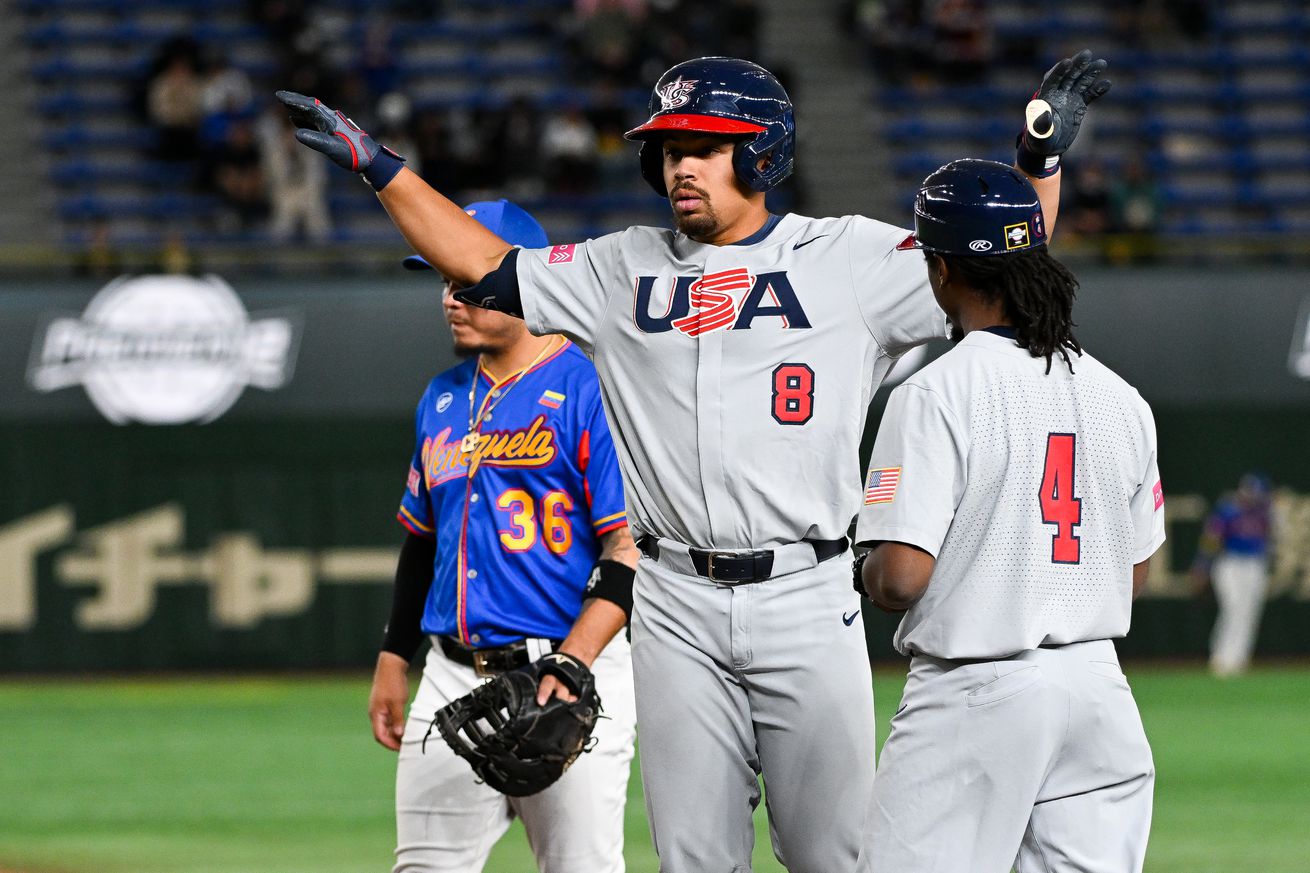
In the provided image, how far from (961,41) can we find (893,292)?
56.1 ft

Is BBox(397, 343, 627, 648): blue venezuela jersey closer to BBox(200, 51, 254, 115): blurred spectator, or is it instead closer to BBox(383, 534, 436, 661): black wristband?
BBox(383, 534, 436, 661): black wristband

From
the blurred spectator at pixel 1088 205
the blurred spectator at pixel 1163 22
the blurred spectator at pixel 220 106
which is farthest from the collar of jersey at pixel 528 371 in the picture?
the blurred spectator at pixel 1163 22

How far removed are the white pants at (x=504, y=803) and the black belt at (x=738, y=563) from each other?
0.68 meters

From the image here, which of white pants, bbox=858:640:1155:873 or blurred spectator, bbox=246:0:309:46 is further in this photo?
blurred spectator, bbox=246:0:309:46

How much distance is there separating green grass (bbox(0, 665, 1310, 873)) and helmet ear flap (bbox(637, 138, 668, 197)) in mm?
4122

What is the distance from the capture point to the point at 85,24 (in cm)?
2025

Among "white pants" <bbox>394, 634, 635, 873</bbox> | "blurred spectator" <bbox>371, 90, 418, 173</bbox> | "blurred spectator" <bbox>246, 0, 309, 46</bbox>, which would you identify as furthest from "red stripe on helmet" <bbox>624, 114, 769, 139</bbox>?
"blurred spectator" <bbox>246, 0, 309, 46</bbox>

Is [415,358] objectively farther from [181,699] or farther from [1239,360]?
[1239,360]

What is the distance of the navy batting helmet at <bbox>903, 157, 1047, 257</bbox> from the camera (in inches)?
140

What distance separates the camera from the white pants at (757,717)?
13.0 feet

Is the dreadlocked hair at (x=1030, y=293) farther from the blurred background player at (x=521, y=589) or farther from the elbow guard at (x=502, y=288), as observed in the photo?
the blurred background player at (x=521, y=589)

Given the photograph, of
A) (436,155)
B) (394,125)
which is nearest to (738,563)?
(436,155)

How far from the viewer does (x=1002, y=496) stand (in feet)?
11.4

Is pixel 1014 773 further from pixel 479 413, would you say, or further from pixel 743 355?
pixel 479 413
